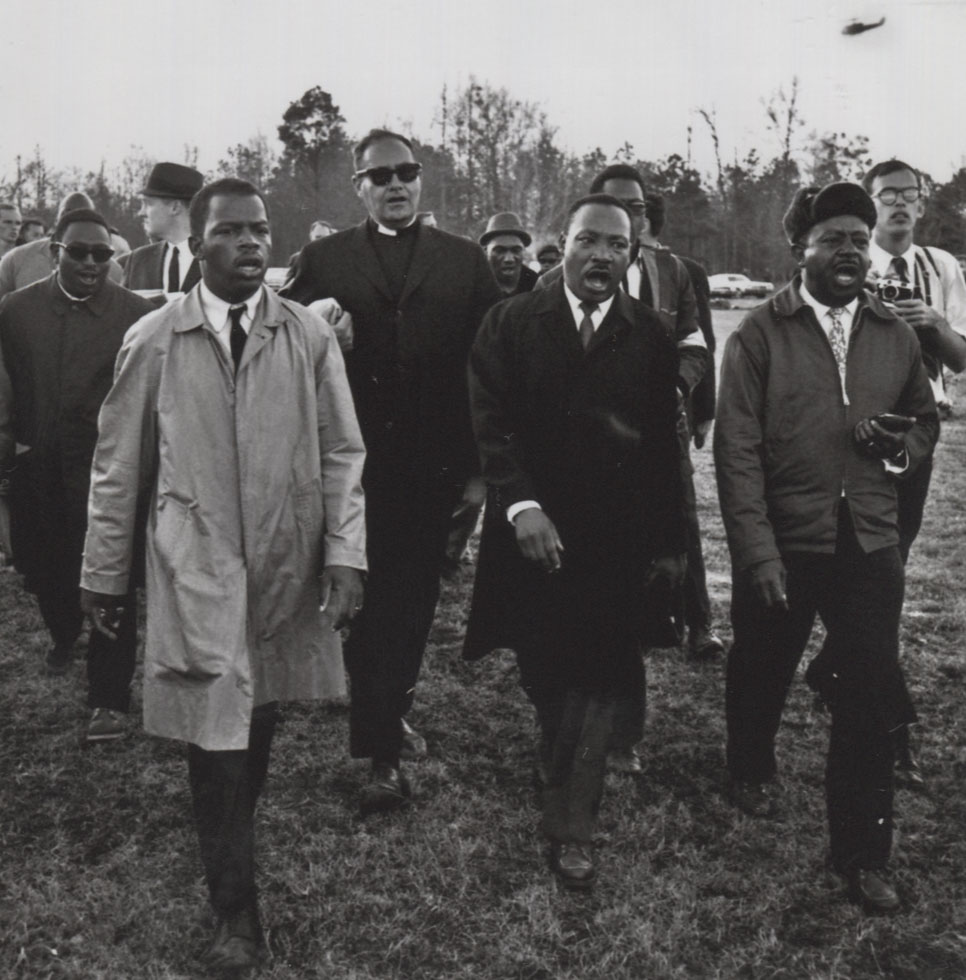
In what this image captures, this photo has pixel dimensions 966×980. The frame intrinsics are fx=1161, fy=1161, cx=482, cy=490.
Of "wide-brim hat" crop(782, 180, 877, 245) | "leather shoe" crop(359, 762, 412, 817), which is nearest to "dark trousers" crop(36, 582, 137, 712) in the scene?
"leather shoe" crop(359, 762, 412, 817)

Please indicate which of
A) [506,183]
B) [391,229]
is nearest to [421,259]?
[391,229]

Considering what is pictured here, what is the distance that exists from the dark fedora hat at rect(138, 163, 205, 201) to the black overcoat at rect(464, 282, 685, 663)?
2985 mm

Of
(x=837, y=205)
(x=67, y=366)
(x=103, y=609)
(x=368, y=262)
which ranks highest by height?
(x=837, y=205)

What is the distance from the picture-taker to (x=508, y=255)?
8.31m

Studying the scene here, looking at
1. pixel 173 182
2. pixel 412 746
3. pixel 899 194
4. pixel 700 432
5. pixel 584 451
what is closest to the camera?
pixel 584 451

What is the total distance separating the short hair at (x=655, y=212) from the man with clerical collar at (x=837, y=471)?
1741mm

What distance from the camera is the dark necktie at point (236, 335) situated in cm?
342

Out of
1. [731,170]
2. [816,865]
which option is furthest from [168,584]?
[731,170]

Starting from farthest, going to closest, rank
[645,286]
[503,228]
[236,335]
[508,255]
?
[503,228] < [508,255] < [645,286] < [236,335]

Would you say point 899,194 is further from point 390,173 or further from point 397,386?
point 397,386

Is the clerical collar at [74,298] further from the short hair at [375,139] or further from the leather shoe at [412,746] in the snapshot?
the leather shoe at [412,746]

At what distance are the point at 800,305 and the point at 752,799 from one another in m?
1.85

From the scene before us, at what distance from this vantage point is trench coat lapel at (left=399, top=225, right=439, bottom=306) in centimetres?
459

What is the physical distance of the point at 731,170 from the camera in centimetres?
5916
